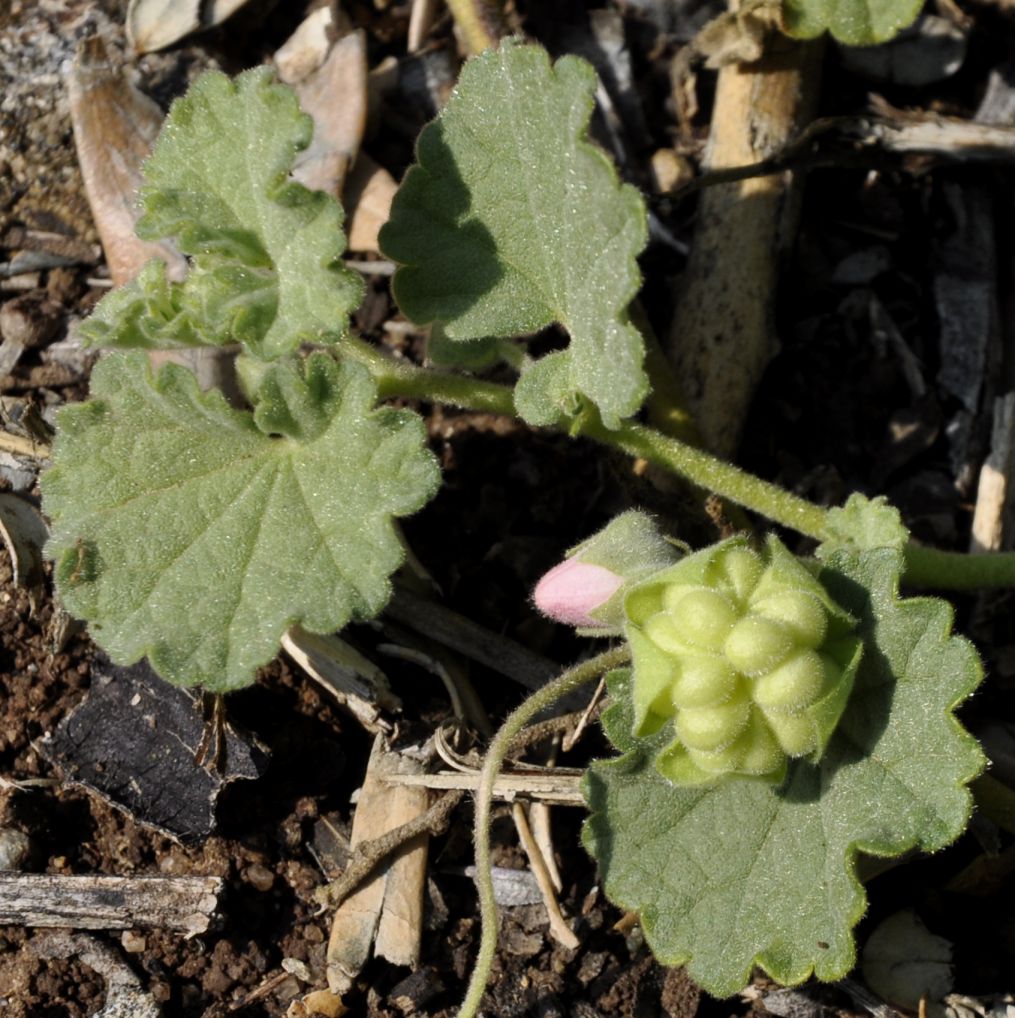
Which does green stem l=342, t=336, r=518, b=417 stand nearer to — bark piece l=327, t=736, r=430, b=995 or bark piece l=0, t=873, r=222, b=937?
bark piece l=327, t=736, r=430, b=995

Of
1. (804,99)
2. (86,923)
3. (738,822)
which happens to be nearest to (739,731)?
(738,822)

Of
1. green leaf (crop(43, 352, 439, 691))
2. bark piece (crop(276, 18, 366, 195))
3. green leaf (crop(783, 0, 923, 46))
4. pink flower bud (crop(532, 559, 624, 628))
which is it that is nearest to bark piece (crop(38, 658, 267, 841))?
green leaf (crop(43, 352, 439, 691))

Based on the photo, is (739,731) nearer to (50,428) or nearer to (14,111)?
(50,428)

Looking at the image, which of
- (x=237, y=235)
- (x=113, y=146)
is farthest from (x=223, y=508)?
(x=113, y=146)

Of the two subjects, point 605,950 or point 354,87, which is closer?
point 605,950

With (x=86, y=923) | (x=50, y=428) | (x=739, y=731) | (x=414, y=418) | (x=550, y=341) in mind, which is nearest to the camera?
(x=739, y=731)

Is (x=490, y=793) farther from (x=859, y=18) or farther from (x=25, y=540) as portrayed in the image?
(x=859, y=18)

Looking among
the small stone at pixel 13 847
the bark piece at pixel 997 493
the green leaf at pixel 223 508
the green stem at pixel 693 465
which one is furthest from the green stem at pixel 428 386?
the bark piece at pixel 997 493
